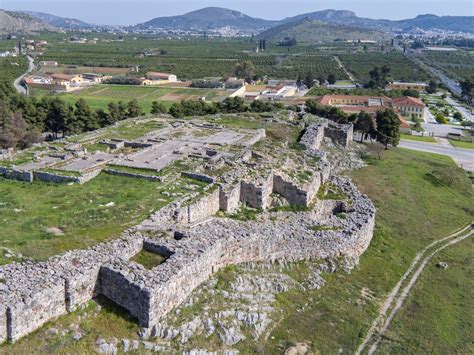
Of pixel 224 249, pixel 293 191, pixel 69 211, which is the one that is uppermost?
pixel 69 211

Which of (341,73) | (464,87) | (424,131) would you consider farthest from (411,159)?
(341,73)

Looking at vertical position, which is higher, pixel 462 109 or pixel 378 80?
pixel 378 80

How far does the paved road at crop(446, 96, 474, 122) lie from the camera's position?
7755 cm

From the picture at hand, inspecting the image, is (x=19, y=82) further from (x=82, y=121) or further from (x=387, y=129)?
(x=387, y=129)

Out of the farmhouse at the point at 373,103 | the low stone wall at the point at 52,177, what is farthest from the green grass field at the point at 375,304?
the farmhouse at the point at 373,103

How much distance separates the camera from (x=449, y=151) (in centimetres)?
5297

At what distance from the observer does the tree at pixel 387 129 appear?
4769 cm

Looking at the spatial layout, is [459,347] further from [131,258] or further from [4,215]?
[4,215]

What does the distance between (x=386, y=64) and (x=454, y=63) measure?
30987 mm

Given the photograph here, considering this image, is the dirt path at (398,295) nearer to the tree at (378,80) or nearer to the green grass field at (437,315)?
the green grass field at (437,315)

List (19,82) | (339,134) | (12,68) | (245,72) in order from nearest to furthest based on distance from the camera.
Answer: (339,134) → (19,82) → (12,68) → (245,72)

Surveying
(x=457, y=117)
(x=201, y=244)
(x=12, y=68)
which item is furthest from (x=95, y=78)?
(x=201, y=244)

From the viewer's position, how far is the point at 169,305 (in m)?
16.7

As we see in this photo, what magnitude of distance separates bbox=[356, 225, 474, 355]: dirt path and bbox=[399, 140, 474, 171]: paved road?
20485 mm
